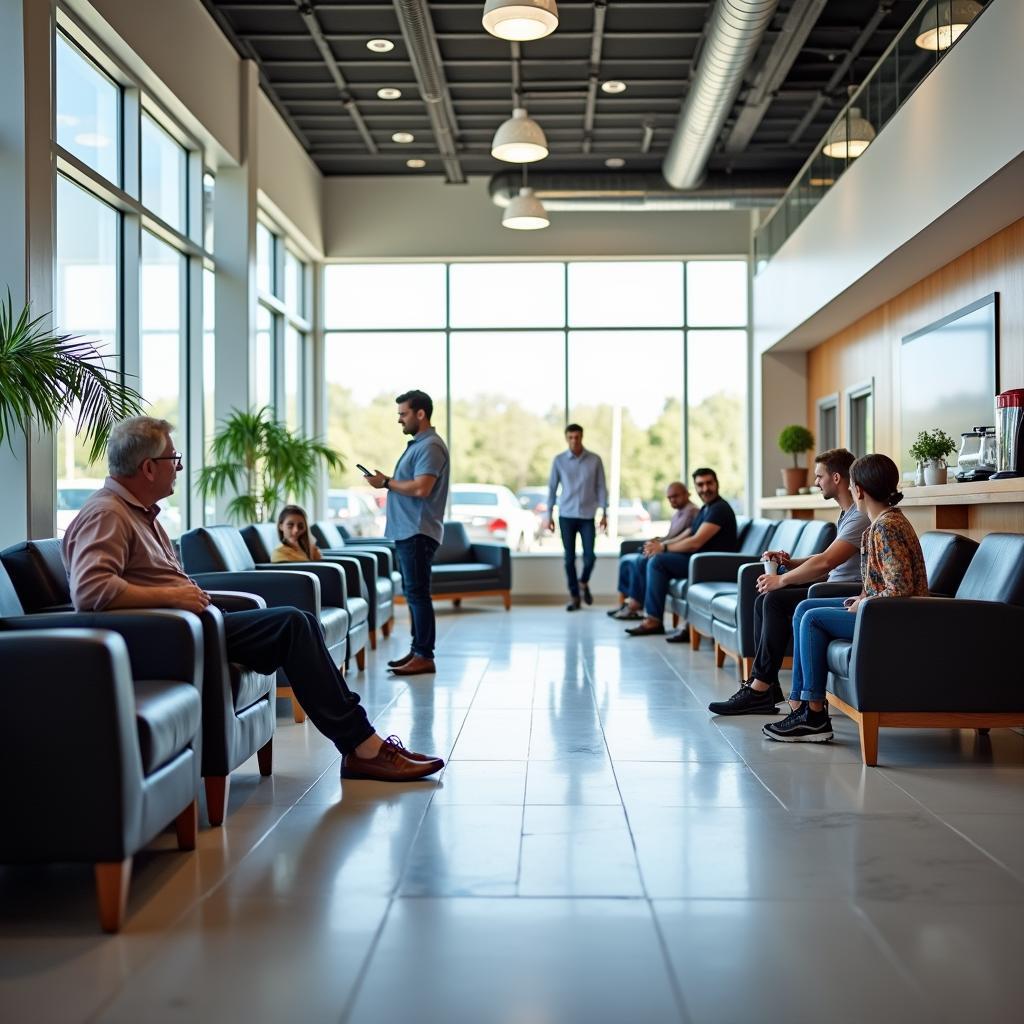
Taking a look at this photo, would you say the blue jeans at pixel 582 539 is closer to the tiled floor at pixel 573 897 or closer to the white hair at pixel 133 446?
the tiled floor at pixel 573 897

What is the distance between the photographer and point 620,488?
1245 centimetres

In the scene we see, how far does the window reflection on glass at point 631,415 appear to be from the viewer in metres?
12.4

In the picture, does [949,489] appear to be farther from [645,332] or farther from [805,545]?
[645,332]

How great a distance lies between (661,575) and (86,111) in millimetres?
4970

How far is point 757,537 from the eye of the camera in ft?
27.1

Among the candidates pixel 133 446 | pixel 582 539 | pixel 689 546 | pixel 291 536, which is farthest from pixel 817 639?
pixel 582 539

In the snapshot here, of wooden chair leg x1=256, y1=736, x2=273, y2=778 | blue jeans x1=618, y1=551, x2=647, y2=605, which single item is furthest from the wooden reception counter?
wooden chair leg x1=256, y1=736, x2=273, y2=778

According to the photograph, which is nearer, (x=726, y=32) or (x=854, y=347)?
(x=726, y=32)

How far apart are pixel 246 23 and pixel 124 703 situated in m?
6.75

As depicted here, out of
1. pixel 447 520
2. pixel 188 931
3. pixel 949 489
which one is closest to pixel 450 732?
pixel 188 931

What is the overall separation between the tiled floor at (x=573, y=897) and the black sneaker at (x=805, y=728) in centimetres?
9

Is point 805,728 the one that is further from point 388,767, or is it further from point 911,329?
point 911,329

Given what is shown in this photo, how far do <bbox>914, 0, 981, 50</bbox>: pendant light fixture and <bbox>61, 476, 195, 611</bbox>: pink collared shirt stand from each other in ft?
15.2

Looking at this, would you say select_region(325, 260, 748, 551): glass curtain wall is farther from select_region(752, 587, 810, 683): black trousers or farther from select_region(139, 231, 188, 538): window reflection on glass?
select_region(752, 587, 810, 683): black trousers
